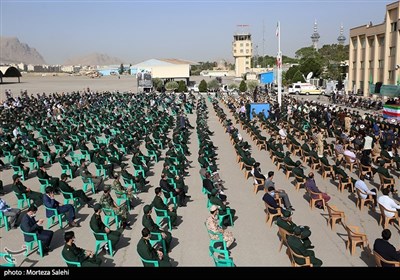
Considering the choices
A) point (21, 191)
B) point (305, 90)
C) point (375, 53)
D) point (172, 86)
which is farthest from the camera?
point (172, 86)

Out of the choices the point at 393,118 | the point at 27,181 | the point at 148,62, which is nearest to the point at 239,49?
the point at 148,62

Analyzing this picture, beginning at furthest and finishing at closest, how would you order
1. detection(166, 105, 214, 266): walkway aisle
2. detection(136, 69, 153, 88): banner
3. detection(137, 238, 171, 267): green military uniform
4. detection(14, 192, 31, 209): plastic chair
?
detection(136, 69, 153, 88): banner < detection(14, 192, 31, 209): plastic chair < detection(166, 105, 214, 266): walkway aisle < detection(137, 238, 171, 267): green military uniform

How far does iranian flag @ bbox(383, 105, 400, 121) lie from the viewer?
2452cm

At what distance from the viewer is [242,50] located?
120812 mm

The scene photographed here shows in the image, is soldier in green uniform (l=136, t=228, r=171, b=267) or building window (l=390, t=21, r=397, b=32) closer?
soldier in green uniform (l=136, t=228, r=171, b=267)

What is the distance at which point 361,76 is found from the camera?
47844mm

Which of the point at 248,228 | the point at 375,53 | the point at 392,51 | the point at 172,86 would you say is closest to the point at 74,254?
the point at 248,228

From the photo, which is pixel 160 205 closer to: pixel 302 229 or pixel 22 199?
pixel 302 229

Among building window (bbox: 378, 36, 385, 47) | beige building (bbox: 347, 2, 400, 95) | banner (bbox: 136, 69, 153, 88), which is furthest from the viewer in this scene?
banner (bbox: 136, 69, 153, 88)

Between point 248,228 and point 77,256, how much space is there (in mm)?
4147

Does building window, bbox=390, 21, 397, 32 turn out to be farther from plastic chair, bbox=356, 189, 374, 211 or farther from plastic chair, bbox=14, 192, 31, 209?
plastic chair, bbox=14, 192, 31, 209

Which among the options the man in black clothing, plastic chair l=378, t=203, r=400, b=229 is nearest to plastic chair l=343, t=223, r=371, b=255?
the man in black clothing

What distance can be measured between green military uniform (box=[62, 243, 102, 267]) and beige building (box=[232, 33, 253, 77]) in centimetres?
Result: 11680
